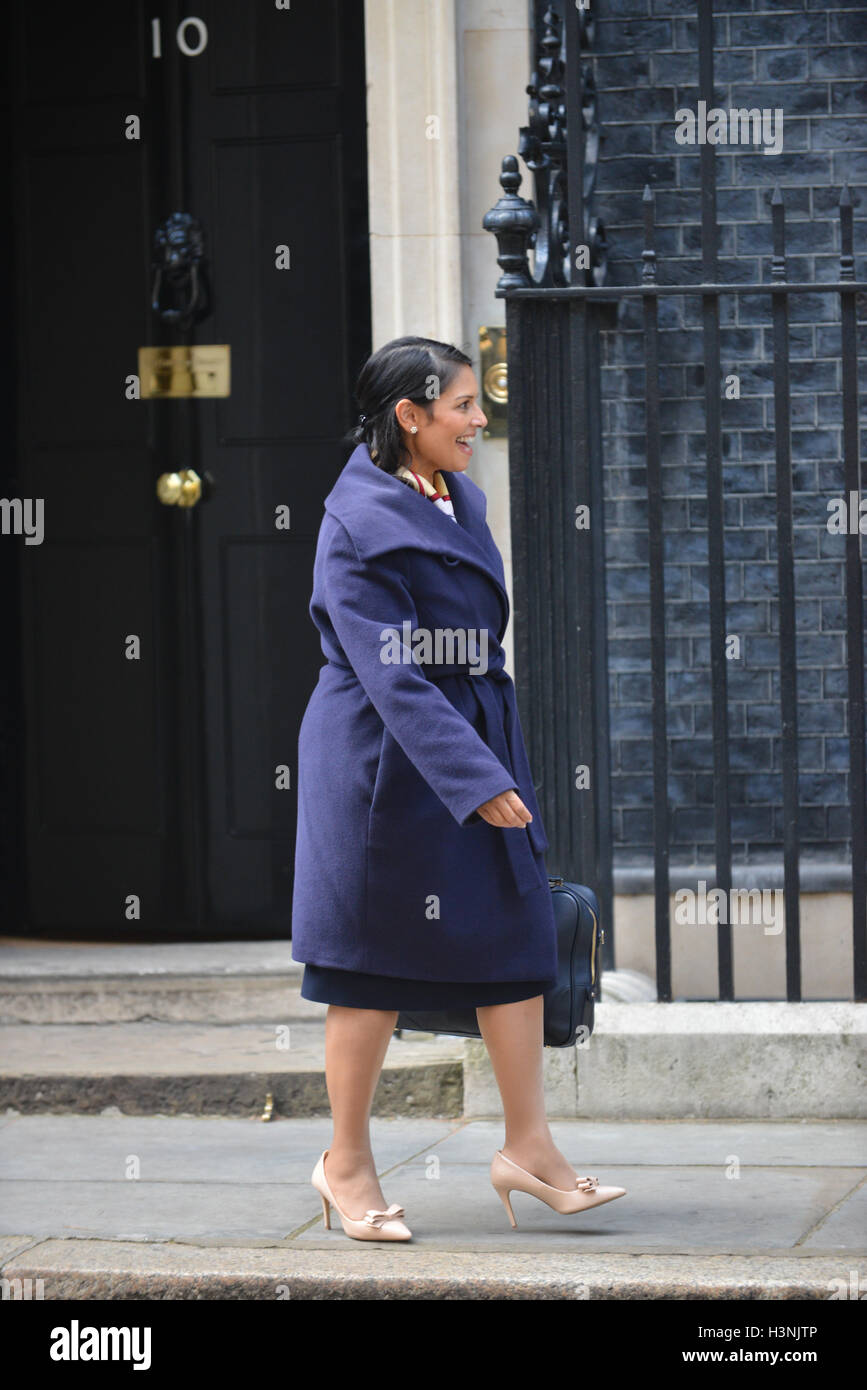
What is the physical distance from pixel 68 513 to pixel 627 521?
1806mm

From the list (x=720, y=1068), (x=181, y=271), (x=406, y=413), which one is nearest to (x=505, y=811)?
(x=406, y=413)

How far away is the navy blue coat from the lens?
13.4 ft

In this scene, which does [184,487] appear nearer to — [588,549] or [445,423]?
[588,549]

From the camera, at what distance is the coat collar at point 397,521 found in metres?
4.08

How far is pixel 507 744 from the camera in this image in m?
4.26

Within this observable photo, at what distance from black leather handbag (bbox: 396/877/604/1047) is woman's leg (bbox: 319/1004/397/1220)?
0.11m

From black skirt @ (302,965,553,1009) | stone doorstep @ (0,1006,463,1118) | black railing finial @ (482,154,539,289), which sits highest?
black railing finial @ (482,154,539,289)

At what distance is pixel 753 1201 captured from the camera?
177 inches

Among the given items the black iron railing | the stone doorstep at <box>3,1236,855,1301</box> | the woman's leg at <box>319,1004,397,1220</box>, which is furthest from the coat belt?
the black iron railing

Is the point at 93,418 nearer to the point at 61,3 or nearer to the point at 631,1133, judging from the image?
the point at 61,3

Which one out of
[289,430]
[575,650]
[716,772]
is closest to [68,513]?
[289,430]

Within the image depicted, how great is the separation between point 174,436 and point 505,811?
3047 mm

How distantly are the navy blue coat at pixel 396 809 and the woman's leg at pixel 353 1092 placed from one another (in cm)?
14

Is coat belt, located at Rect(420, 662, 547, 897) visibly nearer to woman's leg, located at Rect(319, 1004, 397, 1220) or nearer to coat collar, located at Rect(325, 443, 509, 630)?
→ coat collar, located at Rect(325, 443, 509, 630)
